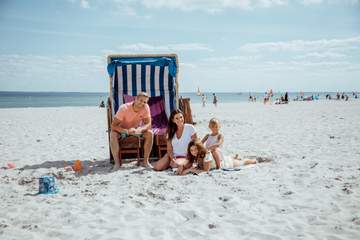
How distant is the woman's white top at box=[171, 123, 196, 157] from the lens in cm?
515

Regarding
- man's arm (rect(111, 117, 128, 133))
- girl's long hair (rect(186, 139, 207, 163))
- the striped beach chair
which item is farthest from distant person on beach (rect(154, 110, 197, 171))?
man's arm (rect(111, 117, 128, 133))

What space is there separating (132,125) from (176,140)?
32.0 inches

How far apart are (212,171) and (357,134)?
495cm

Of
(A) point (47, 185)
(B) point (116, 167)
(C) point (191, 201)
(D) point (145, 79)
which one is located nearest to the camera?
(C) point (191, 201)

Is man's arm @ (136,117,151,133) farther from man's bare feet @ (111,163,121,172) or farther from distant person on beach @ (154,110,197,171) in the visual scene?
man's bare feet @ (111,163,121,172)

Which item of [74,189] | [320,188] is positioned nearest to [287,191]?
[320,188]

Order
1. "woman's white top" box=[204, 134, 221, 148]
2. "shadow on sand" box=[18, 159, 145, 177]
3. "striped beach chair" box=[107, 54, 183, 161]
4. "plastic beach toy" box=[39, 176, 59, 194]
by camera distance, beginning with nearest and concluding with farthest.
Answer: "plastic beach toy" box=[39, 176, 59, 194] → "woman's white top" box=[204, 134, 221, 148] → "shadow on sand" box=[18, 159, 145, 177] → "striped beach chair" box=[107, 54, 183, 161]

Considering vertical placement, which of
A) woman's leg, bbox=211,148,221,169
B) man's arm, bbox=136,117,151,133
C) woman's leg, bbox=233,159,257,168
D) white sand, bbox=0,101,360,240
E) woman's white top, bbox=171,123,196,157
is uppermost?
man's arm, bbox=136,117,151,133

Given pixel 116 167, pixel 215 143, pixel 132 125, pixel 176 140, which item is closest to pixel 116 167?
pixel 116 167

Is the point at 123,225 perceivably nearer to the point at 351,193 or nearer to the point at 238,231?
the point at 238,231

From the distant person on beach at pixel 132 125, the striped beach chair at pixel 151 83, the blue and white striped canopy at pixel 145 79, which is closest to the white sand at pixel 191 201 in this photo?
the distant person on beach at pixel 132 125

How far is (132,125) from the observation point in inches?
219

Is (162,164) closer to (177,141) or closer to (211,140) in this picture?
(177,141)

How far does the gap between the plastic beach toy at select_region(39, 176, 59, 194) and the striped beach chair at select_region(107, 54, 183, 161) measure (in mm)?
1874
